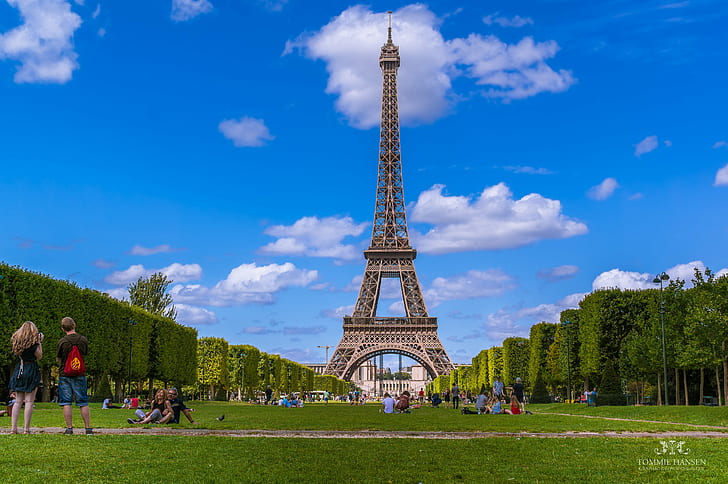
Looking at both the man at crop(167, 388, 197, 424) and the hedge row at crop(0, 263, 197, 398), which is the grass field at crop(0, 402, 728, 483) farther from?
the hedge row at crop(0, 263, 197, 398)

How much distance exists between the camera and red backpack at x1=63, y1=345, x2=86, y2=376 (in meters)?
12.6

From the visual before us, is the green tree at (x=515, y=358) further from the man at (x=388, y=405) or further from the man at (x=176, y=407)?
the man at (x=176, y=407)

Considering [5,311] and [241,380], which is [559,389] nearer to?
[241,380]

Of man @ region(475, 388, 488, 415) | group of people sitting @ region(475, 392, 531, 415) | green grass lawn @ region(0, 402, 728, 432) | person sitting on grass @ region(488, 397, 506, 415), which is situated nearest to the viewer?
green grass lawn @ region(0, 402, 728, 432)

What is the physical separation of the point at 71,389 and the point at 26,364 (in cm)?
85

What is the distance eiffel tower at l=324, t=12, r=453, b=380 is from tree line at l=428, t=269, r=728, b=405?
22429mm

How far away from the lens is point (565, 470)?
883cm

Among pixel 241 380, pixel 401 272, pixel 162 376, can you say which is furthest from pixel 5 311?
pixel 401 272

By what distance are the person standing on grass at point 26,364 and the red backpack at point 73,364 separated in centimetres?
46

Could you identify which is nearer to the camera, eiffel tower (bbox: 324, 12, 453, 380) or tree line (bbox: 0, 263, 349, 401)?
tree line (bbox: 0, 263, 349, 401)

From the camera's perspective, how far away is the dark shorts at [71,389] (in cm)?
1273

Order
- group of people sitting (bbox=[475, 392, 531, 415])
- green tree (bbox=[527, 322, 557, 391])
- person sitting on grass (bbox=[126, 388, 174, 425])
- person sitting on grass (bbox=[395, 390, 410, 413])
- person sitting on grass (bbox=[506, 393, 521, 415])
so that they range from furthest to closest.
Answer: green tree (bbox=[527, 322, 557, 391]) < person sitting on grass (bbox=[395, 390, 410, 413]) < group of people sitting (bbox=[475, 392, 531, 415]) < person sitting on grass (bbox=[506, 393, 521, 415]) < person sitting on grass (bbox=[126, 388, 174, 425])

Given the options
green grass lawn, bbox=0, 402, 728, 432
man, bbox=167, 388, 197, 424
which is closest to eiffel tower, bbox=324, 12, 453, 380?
green grass lawn, bbox=0, 402, 728, 432

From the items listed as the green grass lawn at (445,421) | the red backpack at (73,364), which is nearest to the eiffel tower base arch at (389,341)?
the green grass lawn at (445,421)
